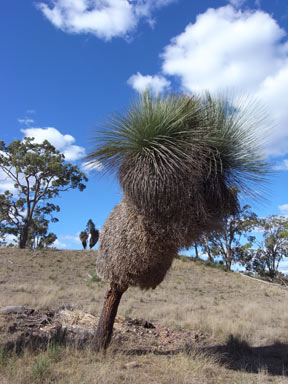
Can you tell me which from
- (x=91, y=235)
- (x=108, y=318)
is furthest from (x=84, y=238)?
(x=108, y=318)

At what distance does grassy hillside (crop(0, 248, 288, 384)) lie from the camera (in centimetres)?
522

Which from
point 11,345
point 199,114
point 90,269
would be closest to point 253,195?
point 199,114

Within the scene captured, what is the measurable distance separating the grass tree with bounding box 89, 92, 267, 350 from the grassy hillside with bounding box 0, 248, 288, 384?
131cm

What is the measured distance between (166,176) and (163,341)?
5.34m

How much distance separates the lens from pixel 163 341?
29.3 feet

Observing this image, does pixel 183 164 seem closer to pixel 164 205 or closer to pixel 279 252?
pixel 164 205

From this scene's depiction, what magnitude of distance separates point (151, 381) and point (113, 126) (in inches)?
177

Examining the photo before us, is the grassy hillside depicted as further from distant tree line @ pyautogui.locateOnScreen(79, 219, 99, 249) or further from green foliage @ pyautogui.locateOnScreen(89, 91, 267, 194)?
distant tree line @ pyautogui.locateOnScreen(79, 219, 99, 249)

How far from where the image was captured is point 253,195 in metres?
6.45

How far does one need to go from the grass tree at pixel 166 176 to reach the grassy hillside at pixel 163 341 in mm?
1311

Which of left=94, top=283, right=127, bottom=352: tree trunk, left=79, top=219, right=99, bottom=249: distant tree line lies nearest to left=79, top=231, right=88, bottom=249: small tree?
left=79, top=219, right=99, bottom=249: distant tree line

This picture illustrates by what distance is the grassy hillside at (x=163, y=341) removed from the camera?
522cm

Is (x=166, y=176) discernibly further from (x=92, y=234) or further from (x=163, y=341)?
(x=92, y=234)

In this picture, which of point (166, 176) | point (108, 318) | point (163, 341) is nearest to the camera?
point (166, 176)
